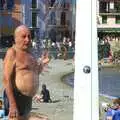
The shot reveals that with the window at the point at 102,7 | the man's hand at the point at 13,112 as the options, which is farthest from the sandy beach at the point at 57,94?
the window at the point at 102,7

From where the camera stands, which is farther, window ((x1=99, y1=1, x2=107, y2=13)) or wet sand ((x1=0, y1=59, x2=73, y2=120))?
window ((x1=99, y1=1, x2=107, y2=13))

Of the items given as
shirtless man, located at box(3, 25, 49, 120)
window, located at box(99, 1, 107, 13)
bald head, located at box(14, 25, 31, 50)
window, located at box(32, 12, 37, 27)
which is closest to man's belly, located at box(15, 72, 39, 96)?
shirtless man, located at box(3, 25, 49, 120)

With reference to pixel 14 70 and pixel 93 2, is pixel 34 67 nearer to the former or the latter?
pixel 14 70

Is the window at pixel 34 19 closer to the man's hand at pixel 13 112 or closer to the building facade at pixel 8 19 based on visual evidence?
the building facade at pixel 8 19

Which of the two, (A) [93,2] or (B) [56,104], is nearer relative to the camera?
(A) [93,2]

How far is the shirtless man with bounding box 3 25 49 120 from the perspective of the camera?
2.51 metres

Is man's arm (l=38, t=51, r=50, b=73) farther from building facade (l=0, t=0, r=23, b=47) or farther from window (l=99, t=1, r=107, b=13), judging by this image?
window (l=99, t=1, r=107, b=13)

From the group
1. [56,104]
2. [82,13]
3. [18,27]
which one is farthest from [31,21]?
[56,104]

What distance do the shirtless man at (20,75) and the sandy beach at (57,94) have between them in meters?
0.06

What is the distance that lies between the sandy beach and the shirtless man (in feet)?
0.20

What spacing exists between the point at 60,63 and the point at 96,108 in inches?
11.5

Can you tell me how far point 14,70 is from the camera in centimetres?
253

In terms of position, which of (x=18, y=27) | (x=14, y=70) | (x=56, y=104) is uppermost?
(x=18, y=27)

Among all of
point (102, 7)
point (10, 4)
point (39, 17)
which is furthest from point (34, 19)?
point (102, 7)
